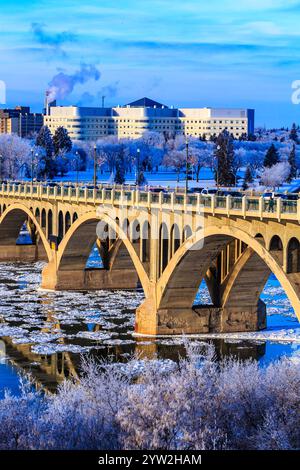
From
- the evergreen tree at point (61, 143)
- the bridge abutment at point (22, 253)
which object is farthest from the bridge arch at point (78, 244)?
the evergreen tree at point (61, 143)

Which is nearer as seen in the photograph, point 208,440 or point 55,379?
point 208,440

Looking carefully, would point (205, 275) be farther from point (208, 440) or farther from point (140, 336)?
point (208, 440)

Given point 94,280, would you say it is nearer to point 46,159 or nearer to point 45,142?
point 46,159

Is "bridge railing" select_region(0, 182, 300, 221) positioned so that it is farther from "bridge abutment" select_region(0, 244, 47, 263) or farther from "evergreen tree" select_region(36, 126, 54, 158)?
"evergreen tree" select_region(36, 126, 54, 158)

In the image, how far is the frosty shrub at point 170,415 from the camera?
90.9 ft

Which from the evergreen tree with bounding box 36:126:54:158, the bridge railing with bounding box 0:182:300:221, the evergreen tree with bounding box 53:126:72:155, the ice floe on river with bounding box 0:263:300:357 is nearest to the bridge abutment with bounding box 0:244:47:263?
the bridge railing with bounding box 0:182:300:221

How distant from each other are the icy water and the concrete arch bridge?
1.36m

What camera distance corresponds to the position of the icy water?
48.0m

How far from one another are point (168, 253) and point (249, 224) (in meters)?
9.23

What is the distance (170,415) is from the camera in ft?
92.8

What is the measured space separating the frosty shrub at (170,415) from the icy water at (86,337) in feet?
34.5

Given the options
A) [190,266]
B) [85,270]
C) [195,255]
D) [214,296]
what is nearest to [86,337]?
[190,266]

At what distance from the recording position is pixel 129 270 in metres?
71.4
